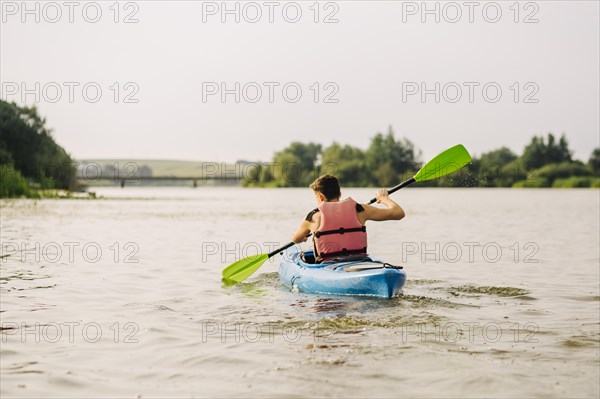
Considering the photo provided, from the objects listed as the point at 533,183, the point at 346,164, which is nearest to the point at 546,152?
the point at 533,183

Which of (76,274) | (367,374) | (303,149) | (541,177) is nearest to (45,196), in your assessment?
(76,274)

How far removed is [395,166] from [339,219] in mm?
93804

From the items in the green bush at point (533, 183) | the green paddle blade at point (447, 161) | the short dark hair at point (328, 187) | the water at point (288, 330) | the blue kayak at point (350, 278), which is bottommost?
the water at point (288, 330)

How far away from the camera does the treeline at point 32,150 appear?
4203 cm

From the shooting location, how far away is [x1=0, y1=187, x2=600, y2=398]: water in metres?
4.75

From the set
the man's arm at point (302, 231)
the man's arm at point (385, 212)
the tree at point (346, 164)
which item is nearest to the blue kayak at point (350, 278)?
the man's arm at point (302, 231)

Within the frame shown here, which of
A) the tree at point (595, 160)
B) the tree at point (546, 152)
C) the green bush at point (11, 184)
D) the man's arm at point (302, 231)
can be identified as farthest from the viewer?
the tree at point (546, 152)

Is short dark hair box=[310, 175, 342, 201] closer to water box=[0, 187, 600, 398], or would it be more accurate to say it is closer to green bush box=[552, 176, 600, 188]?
water box=[0, 187, 600, 398]

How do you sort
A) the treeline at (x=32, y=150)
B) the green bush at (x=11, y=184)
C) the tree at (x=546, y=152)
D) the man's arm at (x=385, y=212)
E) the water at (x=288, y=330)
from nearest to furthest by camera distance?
the water at (x=288, y=330) → the man's arm at (x=385, y=212) → the green bush at (x=11, y=184) → the treeline at (x=32, y=150) → the tree at (x=546, y=152)

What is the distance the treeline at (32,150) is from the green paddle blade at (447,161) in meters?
33.4

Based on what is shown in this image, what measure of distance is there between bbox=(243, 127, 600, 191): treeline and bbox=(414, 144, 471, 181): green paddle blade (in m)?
65.4

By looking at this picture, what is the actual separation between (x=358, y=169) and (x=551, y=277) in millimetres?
86157

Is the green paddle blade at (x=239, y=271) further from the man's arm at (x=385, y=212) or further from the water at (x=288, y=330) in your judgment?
the man's arm at (x=385, y=212)

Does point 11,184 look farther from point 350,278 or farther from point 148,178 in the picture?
point 148,178
